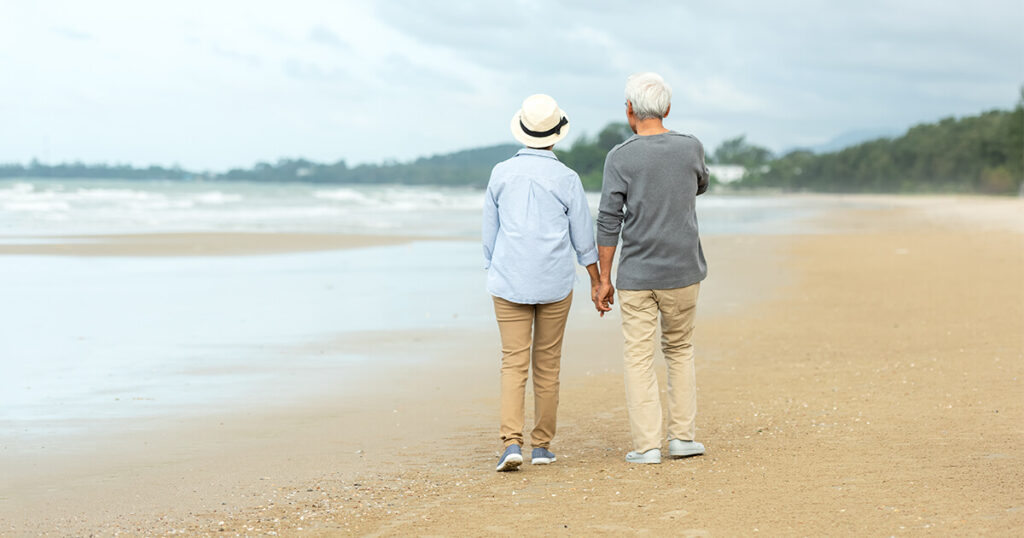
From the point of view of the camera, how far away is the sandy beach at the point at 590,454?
11.9 ft

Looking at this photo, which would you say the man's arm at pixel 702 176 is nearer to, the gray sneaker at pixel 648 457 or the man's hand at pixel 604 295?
the man's hand at pixel 604 295

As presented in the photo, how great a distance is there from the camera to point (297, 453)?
4.89 m

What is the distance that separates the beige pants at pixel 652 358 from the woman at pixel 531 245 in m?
0.26

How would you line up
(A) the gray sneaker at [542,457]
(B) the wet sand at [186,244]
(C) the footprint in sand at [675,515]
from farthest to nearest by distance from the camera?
(B) the wet sand at [186,244]
(A) the gray sneaker at [542,457]
(C) the footprint in sand at [675,515]

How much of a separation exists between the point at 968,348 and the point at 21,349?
7.51m

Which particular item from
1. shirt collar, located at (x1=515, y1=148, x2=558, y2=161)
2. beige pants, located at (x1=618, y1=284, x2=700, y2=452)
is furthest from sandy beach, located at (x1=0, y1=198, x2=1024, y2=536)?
shirt collar, located at (x1=515, y1=148, x2=558, y2=161)

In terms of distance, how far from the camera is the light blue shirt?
14.4ft

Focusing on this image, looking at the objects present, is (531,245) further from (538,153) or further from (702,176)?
(702,176)

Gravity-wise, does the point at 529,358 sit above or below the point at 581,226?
below

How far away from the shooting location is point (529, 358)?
4.65 metres

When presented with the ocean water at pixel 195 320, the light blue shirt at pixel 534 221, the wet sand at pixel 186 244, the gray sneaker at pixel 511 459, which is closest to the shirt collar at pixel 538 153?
the light blue shirt at pixel 534 221

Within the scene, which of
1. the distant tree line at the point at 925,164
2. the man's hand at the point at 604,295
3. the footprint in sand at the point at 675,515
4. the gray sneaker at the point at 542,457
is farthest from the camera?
the distant tree line at the point at 925,164

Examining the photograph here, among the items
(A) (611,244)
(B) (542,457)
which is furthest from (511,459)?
(A) (611,244)

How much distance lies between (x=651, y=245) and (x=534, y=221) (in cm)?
54
